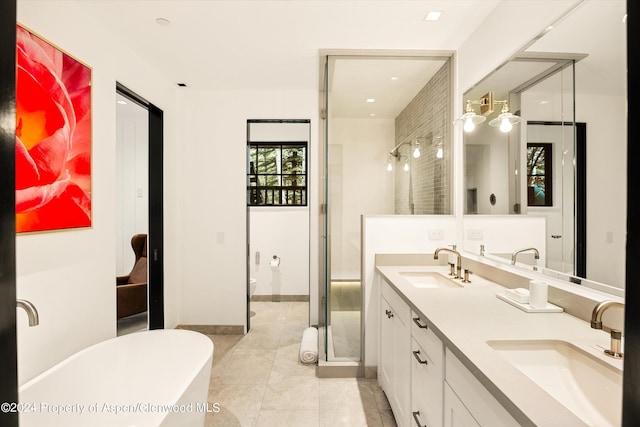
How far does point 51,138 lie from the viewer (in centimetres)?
173

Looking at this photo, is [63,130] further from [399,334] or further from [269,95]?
[399,334]

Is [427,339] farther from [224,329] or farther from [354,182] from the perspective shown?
[224,329]

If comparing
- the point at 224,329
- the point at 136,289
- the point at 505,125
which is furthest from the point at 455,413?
the point at 136,289

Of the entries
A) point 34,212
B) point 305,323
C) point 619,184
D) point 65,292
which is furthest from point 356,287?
point 34,212

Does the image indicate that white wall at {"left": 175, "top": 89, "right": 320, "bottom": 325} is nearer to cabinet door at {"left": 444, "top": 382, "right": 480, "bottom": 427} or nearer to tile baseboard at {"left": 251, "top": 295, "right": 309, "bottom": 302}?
tile baseboard at {"left": 251, "top": 295, "right": 309, "bottom": 302}

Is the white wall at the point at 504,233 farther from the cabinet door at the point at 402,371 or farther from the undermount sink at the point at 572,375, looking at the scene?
the cabinet door at the point at 402,371

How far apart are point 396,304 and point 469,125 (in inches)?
54.3

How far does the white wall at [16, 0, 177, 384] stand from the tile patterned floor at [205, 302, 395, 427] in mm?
966

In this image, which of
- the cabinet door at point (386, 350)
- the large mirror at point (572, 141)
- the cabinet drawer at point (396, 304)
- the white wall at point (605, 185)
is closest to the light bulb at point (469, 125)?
the large mirror at point (572, 141)

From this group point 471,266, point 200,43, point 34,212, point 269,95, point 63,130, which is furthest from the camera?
point 269,95

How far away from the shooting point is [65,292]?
1861mm

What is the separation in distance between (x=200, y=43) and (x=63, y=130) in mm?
1206

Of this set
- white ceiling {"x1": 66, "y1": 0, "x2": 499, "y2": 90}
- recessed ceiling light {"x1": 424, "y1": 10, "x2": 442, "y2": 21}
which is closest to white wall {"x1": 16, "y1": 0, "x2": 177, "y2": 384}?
white ceiling {"x1": 66, "y1": 0, "x2": 499, "y2": 90}

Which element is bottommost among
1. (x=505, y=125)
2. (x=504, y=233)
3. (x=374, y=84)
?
(x=504, y=233)
